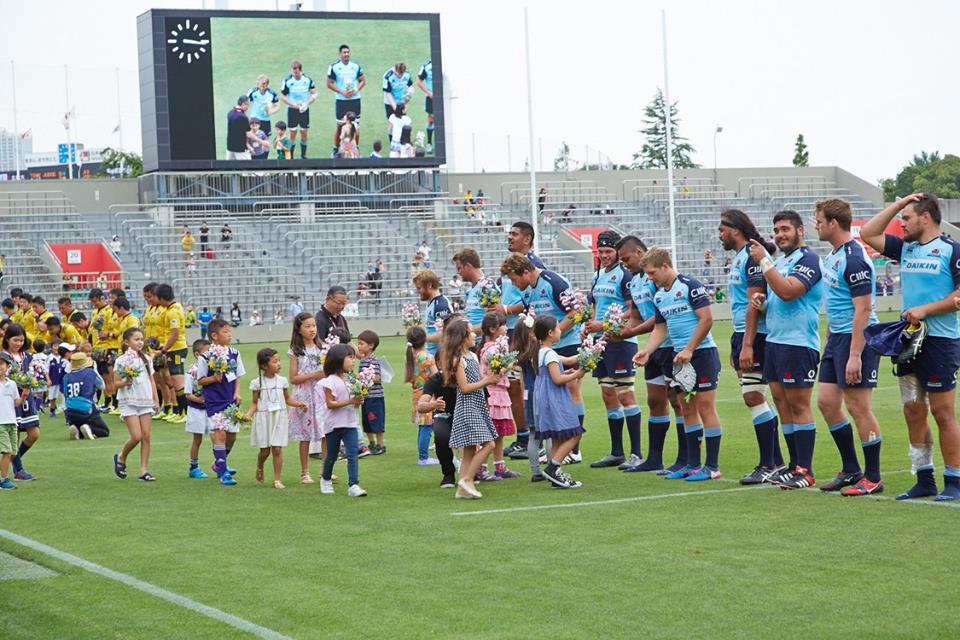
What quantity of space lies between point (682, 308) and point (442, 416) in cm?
228

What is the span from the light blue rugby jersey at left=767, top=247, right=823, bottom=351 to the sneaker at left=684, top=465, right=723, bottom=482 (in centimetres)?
143

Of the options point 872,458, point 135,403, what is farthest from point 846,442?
point 135,403

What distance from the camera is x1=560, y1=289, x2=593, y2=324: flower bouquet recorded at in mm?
11898

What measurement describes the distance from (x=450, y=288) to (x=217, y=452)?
1233 inches

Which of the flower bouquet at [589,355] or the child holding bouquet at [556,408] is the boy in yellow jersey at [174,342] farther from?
the flower bouquet at [589,355]

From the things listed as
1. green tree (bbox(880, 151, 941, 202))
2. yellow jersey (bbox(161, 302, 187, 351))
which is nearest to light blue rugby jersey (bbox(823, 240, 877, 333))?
yellow jersey (bbox(161, 302, 187, 351))

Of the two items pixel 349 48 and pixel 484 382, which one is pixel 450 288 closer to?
pixel 349 48

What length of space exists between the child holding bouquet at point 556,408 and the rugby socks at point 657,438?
1.03 meters

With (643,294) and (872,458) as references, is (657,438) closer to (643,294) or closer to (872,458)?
(643,294)

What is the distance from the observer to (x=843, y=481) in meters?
9.91

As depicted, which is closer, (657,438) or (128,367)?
(657,438)

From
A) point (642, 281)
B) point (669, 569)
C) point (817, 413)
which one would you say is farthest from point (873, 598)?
point (817, 413)

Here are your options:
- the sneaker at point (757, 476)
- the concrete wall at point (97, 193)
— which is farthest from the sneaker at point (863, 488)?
the concrete wall at point (97, 193)

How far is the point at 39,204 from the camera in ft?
156
